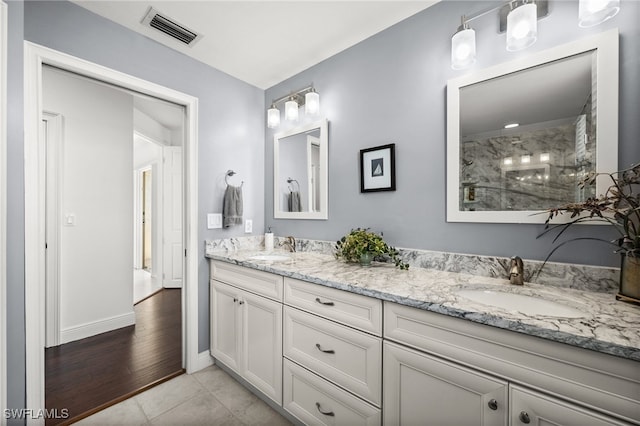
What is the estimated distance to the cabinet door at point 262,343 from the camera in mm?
1595

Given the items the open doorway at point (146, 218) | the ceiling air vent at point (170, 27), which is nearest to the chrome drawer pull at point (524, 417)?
the ceiling air vent at point (170, 27)

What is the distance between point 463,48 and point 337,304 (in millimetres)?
1418

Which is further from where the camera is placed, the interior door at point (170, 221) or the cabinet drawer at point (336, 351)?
the interior door at point (170, 221)

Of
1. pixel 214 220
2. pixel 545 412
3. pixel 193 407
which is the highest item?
pixel 214 220

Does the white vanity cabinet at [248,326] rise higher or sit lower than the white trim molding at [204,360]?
higher

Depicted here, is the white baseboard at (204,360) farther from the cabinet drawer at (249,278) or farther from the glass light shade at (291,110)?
the glass light shade at (291,110)

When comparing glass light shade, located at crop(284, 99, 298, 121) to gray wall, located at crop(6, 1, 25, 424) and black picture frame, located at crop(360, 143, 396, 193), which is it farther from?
gray wall, located at crop(6, 1, 25, 424)

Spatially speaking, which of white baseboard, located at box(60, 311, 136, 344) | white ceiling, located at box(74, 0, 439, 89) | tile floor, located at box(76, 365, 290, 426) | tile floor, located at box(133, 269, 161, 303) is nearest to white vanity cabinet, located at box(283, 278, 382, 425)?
tile floor, located at box(76, 365, 290, 426)

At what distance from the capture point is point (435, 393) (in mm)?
1014

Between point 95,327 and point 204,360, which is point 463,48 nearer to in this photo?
point 204,360

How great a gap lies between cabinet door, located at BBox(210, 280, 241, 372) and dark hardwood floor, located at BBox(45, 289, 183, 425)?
0.36 meters

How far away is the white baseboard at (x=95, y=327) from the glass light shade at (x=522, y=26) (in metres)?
3.77

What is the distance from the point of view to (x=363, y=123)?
6.28 feet

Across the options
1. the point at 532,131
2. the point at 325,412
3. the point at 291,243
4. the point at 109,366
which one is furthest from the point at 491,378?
the point at 109,366
